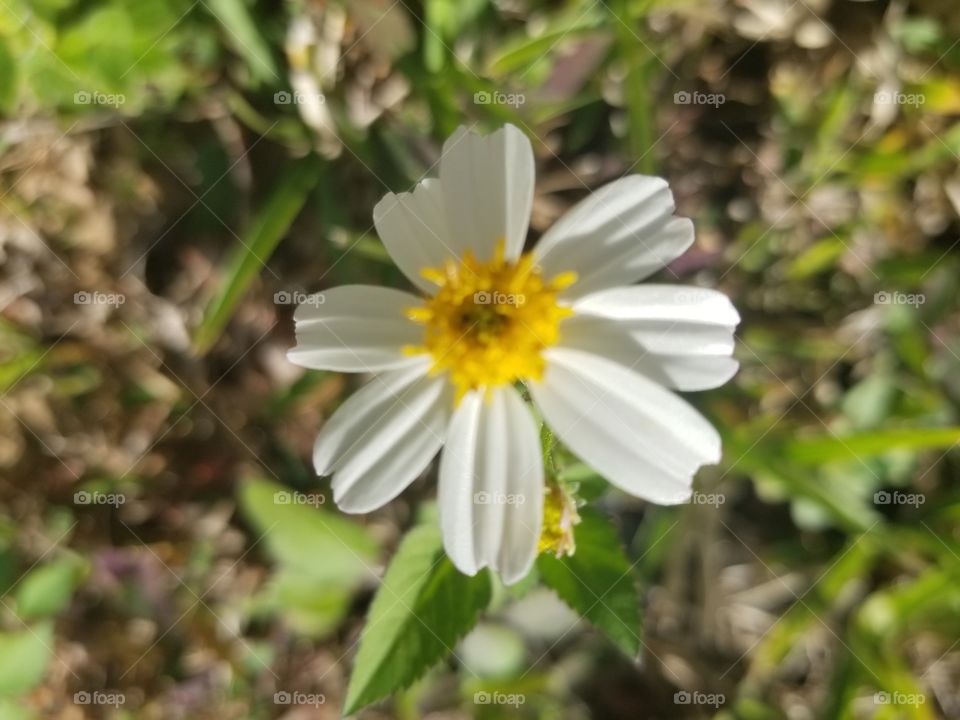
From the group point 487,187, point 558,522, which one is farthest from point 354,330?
point 558,522

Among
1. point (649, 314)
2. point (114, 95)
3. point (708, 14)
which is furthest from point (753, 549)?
point (114, 95)

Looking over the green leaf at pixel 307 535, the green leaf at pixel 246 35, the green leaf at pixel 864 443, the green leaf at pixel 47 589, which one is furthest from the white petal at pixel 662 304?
the green leaf at pixel 47 589

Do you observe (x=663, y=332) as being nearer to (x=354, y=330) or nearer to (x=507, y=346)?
(x=507, y=346)

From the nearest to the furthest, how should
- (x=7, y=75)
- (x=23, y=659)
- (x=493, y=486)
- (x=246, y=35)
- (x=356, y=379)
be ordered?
(x=493, y=486), (x=7, y=75), (x=246, y=35), (x=23, y=659), (x=356, y=379)

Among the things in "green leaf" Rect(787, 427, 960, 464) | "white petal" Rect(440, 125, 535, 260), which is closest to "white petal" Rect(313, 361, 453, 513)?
"white petal" Rect(440, 125, 535, 260)

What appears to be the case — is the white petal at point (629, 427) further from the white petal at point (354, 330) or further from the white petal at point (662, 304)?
the white petal at point (354, 330)

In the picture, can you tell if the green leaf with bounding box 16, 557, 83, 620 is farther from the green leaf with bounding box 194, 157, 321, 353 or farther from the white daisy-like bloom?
the white daisy-like bloom
